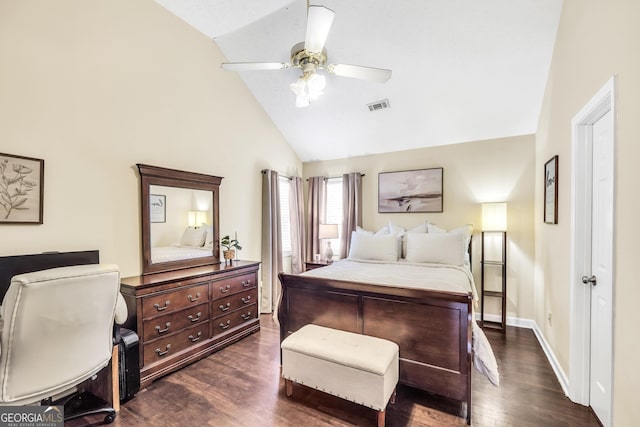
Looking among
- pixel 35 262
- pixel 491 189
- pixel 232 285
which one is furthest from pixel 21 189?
pixel 491 189

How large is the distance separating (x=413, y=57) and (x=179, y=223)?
3160mm

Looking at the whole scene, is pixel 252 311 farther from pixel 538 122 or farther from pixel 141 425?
pixel 538 122

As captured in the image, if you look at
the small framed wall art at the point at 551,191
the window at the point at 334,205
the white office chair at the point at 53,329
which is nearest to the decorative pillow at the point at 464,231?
the small framed wall art at the point at 551,191

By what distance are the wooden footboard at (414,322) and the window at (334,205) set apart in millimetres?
2323

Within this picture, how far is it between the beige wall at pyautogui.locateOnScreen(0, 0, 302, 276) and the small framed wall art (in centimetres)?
365

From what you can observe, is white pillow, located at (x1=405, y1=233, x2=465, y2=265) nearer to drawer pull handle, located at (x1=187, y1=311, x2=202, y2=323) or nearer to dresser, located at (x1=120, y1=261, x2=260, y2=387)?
dresser, located at (x1=120, y1=261, x2=260, y2=387)

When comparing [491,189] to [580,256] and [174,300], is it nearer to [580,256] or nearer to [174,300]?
[580,256]

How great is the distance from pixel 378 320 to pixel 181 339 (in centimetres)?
188

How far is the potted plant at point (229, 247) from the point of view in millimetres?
3520

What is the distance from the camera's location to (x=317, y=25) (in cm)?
189

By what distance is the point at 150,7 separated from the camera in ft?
9.14

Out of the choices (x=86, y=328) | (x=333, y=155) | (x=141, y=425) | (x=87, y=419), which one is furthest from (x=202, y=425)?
(x=333, y=155)

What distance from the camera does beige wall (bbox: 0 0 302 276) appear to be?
2.06 metres

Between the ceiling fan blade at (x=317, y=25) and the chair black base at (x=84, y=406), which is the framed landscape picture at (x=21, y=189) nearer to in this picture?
the chair black base at (x=84, y=406)
